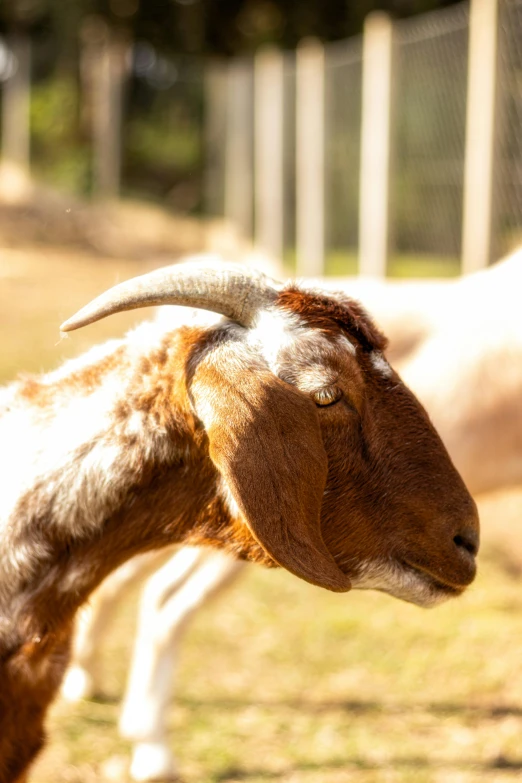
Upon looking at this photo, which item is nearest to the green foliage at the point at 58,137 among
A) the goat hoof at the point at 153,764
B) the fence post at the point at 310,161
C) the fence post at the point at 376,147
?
the fence post at the point at 310,161

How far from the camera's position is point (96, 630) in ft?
14.0

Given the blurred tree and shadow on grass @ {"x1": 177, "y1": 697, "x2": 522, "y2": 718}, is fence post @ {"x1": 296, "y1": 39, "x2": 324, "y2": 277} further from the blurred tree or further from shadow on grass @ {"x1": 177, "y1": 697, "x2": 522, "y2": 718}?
the blurred tree

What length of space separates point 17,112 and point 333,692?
17.8 metres

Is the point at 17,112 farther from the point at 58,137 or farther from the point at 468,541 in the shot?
the point at 468,541

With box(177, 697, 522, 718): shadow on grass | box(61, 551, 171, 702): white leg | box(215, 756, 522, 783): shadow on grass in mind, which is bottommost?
box(215, 756, 522, 783): shadow on grass

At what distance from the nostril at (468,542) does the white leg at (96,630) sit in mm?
1682

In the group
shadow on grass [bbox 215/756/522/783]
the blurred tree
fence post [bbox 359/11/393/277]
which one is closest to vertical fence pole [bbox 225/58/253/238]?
fence post [bbox 359/11/393/277]

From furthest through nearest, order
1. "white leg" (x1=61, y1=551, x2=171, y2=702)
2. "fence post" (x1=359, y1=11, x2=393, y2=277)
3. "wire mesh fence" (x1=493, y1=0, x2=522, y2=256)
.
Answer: "fence post" (x1=359, y1=11, x2=393, y2=277), "wire mesh fence" (x1=493, y1=0, x2=522, y2=256), "white leg" (x1=61, y1=551, x2=171, y2=702)

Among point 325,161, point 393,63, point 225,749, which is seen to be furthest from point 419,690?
point 325,161

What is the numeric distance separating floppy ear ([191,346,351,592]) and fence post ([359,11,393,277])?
683 cm

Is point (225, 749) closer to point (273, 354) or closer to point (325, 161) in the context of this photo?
point (273, 354)

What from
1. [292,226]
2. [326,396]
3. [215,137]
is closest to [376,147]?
[292,226]

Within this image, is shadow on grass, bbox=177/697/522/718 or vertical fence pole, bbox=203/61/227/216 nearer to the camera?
shadow on grass, bbox=177/697/522/718

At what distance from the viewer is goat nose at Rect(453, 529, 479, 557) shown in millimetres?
2543
